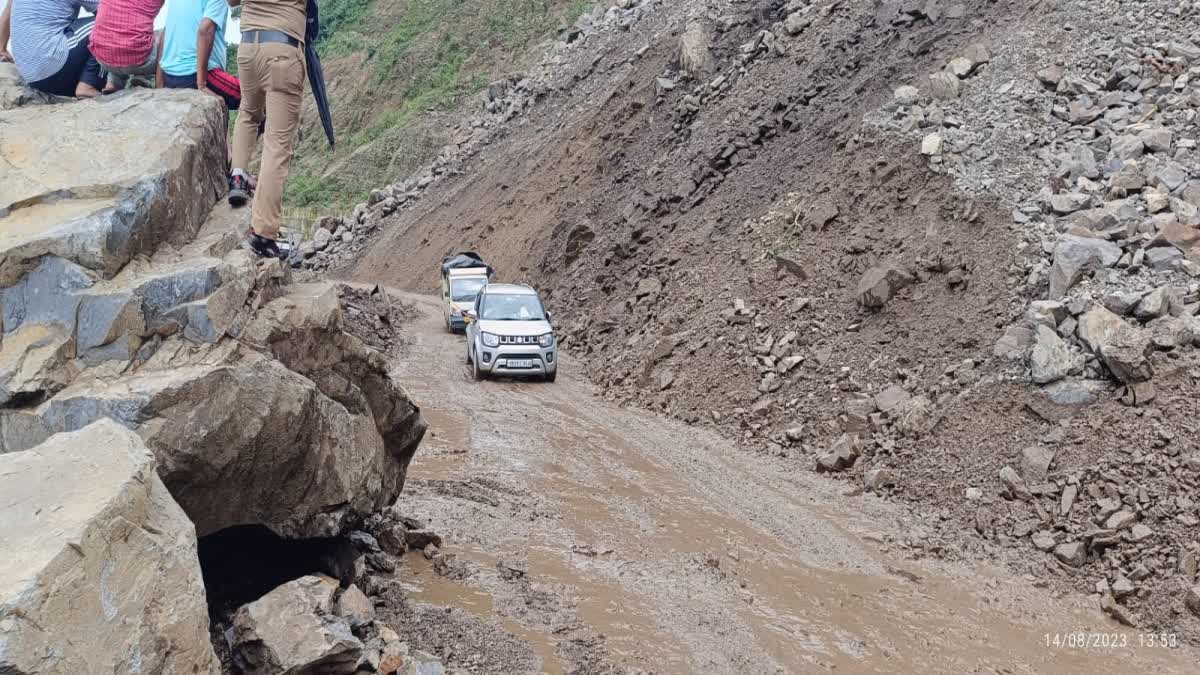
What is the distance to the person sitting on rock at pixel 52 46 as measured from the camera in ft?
19.1

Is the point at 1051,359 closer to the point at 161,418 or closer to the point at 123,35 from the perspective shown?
the point at 161,418

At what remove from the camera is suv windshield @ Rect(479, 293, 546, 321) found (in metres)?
16.3

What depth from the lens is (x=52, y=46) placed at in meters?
5.84

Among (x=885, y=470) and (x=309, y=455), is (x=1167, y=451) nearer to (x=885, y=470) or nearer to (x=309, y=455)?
(x=885, y=470)

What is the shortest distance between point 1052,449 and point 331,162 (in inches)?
1595

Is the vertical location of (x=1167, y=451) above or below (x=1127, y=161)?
below

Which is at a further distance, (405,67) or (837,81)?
(405,67)

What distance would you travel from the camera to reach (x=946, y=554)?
27.6 feet

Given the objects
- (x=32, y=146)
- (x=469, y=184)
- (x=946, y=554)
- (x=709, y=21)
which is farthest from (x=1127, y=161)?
(x=469, y=184)

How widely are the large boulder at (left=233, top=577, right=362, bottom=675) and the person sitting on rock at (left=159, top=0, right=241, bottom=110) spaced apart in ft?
10.2

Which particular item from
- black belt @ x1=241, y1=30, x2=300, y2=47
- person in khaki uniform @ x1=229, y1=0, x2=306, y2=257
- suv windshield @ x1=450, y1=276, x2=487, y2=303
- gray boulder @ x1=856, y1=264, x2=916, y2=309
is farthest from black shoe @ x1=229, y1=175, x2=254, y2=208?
suv windshield @ x1=450, y1=276, x2=487, y2=303

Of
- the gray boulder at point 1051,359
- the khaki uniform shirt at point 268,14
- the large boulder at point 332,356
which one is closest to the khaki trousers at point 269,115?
the khaki uniform shirt at point 268,14

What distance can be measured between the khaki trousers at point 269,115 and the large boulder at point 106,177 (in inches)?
7.6

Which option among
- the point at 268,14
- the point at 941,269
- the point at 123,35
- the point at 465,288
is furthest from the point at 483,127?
the point at 268,14
